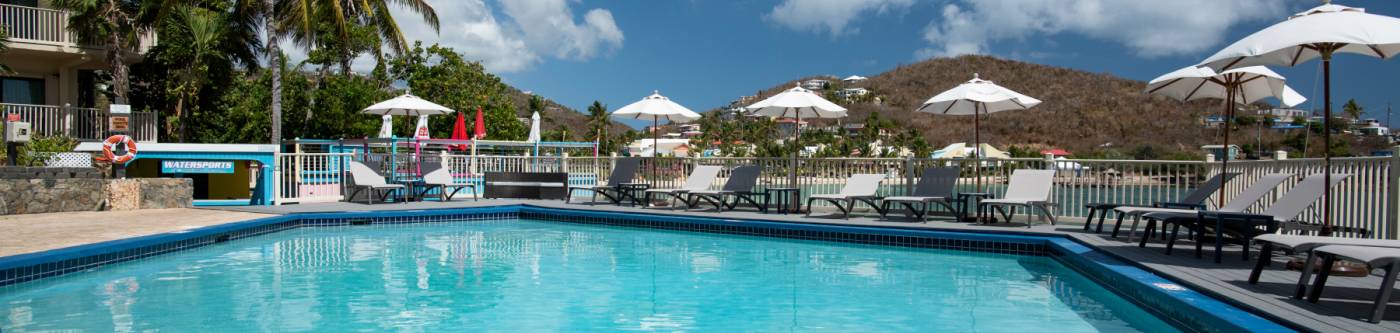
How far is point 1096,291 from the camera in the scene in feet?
19.7

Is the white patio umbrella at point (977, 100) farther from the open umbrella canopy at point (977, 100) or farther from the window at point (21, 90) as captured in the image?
the window at point (21, 90)

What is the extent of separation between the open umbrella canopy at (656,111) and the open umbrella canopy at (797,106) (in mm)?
1314

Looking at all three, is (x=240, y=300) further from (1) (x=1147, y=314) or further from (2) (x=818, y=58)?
(2) (x=818, y=58)

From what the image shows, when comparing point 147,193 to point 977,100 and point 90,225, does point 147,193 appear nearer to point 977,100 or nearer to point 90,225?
point 90,225

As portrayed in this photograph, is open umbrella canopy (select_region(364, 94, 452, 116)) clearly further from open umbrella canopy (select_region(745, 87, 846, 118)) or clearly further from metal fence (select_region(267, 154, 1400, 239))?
open umbrella canopy (select_region(745, 87, 846, 118))

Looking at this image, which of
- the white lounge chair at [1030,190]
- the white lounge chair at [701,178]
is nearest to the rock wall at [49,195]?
the white lounge chair at [701,178]

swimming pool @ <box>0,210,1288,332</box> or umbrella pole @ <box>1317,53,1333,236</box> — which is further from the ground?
umbrella pole @ <box>1317,53,1333,236</box>

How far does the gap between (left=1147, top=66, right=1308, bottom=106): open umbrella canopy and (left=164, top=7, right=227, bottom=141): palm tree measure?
15.8 m

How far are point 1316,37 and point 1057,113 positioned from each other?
6030cm

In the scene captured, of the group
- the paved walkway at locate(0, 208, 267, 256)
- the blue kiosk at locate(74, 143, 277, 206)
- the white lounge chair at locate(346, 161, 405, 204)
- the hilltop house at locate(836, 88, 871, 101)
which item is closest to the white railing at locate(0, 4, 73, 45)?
the blue kiosk at locate(74, 143, 277, 206)

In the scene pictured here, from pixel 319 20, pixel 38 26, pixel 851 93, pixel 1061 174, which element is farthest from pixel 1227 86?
pixel 851 93

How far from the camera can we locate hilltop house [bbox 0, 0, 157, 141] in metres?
15.2

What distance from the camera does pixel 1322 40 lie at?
4980 mm

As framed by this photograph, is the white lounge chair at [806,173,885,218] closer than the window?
Yes
